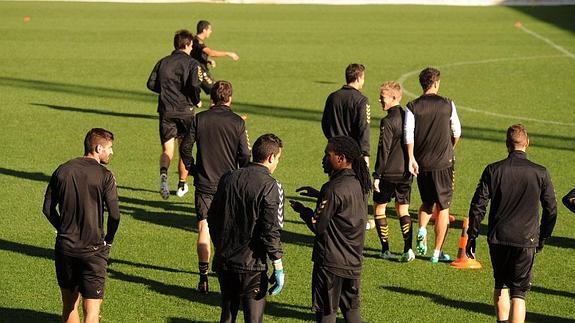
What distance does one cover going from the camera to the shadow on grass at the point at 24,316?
12.1 m

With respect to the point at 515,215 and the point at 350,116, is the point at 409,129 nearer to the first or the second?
the point at 350,116

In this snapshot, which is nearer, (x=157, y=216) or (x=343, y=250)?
(x=343, y=250)

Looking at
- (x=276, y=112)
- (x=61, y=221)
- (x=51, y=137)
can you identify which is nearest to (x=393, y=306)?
(x=61, y=221)

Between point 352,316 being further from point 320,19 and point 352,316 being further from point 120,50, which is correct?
point 320,19

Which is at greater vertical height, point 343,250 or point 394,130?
point 394,130

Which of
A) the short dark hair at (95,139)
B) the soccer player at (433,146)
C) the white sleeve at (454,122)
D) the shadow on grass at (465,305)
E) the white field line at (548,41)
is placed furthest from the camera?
the white field line at (548,41)

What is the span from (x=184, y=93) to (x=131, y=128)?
5395mm

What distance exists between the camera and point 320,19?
45438mm

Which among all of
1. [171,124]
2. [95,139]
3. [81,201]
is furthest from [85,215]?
[171,124]

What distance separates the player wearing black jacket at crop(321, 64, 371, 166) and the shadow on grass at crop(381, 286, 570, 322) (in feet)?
6.21

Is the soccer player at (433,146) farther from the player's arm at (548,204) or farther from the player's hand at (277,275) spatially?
the player's hand at (277,275)

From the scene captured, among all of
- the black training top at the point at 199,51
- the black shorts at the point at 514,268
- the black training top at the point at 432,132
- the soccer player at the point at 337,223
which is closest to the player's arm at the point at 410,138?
the black training top at the point at 432,132

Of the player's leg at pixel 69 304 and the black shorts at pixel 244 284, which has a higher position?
the black shorts at pixel 244 284

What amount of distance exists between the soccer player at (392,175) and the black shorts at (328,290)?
11.6 ft
